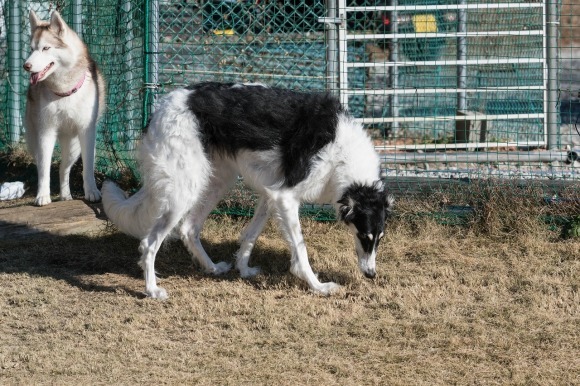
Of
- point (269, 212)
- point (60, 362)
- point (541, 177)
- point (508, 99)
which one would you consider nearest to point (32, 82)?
point (269, 212)

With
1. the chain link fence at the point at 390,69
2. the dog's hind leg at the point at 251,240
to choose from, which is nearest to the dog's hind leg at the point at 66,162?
the chain link fence at the point at 390,69

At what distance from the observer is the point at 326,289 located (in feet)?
17.9

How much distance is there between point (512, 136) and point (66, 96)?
20.3ft

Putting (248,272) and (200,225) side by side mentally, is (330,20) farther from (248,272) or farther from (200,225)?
(248,272)

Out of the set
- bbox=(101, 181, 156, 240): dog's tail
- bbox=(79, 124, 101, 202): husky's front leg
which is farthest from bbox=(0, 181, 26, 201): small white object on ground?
bbox=(101, 181, 156, 240): dog's tail

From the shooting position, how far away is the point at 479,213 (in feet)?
21.9

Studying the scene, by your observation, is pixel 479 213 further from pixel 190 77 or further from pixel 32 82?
pixel 190 77

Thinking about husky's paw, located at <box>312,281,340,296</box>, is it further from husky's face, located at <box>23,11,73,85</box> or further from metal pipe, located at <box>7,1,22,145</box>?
metal pipe, located at <box>7,1,22,145</box>

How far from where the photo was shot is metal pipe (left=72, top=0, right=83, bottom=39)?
8570 millimetres

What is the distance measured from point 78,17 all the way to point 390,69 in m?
4.32

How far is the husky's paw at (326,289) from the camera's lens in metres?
5.43

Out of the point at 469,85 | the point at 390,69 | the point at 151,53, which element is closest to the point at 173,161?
the point at 151,53

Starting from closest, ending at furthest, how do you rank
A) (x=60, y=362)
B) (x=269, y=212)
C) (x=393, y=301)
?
(x=60, y=362) < (x=393, y=301) < (x=269, y=212)

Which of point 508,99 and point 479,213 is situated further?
point 508,99
